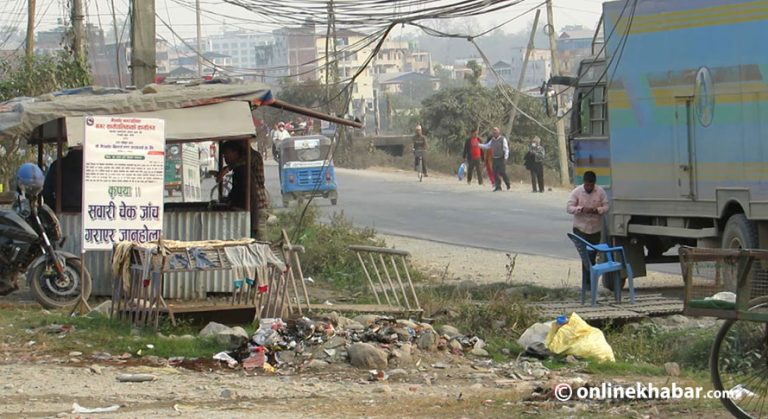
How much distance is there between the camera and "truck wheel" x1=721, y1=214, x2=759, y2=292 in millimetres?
13633

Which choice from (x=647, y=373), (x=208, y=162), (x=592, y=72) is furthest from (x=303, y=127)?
(x=647, y=373)

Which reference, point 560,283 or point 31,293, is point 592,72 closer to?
point 560,283

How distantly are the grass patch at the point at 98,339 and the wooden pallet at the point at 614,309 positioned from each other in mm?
3635

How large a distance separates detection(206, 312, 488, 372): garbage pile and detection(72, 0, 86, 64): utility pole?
59.2ft

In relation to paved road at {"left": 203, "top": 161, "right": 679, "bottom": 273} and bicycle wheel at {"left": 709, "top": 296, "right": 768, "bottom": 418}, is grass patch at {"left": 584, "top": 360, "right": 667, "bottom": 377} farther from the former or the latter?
paved road at {"left": 203, "top": 161, "right": 679, "bottom": 273}

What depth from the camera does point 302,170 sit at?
33062mm

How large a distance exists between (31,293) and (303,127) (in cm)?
2997

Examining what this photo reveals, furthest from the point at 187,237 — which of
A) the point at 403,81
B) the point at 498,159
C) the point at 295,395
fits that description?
the point at 403,81

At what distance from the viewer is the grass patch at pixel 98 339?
34.8 feet

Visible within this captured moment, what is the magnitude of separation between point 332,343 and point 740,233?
5.71 metres

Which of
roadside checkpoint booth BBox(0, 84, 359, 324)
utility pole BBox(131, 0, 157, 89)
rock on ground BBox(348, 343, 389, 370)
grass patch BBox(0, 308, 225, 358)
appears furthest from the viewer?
utility pole BBox(131, 0, 157, 89)

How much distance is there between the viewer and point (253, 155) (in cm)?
1527

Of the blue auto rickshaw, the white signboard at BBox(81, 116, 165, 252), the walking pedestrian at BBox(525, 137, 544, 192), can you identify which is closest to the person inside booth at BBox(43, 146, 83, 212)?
the white signboard at BBox(81, 116, 165, 252)

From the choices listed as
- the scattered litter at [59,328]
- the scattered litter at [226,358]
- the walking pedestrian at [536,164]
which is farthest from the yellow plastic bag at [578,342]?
the walking pedestrian at [536,164]
